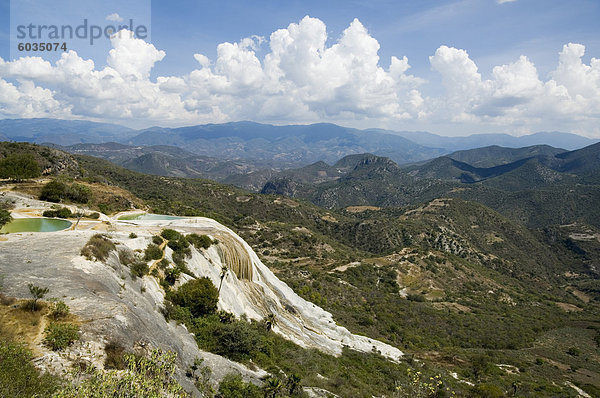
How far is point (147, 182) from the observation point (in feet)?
502

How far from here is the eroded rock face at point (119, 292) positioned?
15.0m

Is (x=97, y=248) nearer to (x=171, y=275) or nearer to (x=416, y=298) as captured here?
(x=171, y=275)

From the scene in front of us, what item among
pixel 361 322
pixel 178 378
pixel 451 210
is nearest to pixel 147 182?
pixel 361 322

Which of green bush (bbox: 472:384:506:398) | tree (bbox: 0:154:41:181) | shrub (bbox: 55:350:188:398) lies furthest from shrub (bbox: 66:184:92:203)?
green bush (bbox: 472:384:506:398)

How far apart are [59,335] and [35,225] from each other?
26.9 metres

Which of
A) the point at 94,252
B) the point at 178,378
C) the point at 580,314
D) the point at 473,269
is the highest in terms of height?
the point at 94,252

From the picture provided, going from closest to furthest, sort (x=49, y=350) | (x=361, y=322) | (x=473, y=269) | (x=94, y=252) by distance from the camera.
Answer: (x=49, y=350)
(x=94, y=252)
(x=361, y=322)
(x=473, y=269)

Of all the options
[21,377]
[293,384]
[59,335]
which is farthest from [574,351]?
[21,377]

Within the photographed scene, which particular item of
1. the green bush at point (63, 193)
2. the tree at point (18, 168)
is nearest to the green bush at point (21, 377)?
the green bush at point (63, 193)

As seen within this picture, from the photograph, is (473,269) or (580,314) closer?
(580,314)

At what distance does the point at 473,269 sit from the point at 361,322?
263ft

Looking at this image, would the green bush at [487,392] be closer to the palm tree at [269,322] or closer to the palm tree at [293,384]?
the palm tree at [269,322]

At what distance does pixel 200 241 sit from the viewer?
3500 cm

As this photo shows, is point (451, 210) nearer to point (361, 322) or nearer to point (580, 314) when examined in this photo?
point (580, 314)
